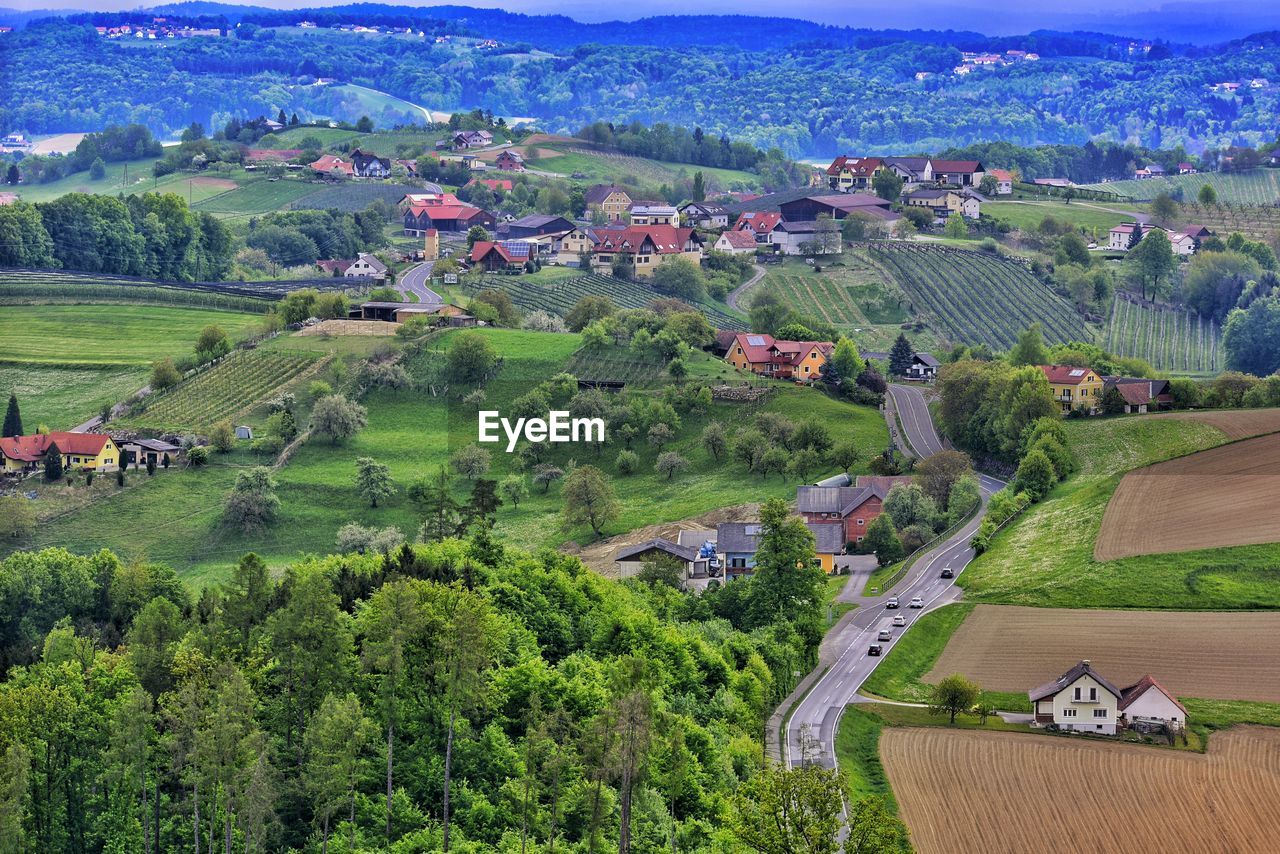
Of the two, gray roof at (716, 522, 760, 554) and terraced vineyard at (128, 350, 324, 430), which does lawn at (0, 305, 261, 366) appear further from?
gray roof at (716, 522, 760, 554)

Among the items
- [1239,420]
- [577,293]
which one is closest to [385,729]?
[1239,420]

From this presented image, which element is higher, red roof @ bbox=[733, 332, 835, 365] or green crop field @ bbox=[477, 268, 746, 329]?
red roof @ bbox=[733, 332, 835, 365]

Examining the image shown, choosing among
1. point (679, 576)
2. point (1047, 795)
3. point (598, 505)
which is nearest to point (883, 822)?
point (1047, 795)

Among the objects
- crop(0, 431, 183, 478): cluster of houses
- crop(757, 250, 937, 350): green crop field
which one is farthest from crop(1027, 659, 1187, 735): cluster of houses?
crop(757, 250, 937, 350): green crop field

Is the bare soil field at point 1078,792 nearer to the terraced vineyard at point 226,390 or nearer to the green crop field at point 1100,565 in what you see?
the green crop field at point 1100,565

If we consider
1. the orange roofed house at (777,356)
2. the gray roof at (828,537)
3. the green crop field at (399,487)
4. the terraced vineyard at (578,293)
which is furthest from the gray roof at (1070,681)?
the terraced vineyard at (578,293)

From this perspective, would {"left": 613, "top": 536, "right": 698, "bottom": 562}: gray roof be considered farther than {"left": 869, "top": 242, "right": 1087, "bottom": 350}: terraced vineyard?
No
